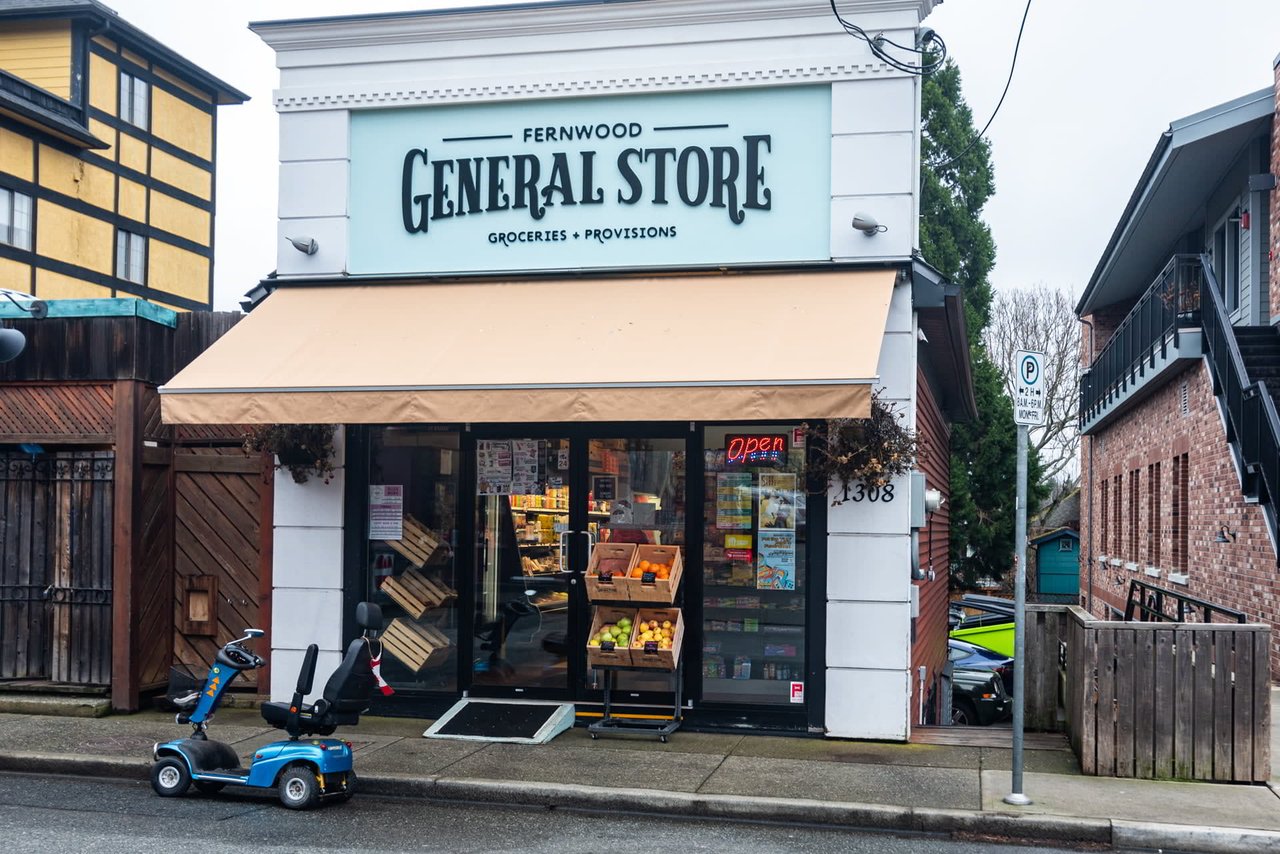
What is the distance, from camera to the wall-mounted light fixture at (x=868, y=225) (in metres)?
9.69

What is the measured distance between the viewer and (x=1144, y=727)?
8266 mm

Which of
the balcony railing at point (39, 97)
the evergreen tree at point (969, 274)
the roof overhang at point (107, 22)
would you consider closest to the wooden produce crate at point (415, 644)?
the evergreen tree at point (969, 274)

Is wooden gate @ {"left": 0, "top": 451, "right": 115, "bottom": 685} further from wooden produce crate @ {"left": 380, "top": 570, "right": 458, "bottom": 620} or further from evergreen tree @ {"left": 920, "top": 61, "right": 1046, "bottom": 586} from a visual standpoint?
evergreen tree @ {"left": 920, "top": 61, "right": 1046, "bottom": 586}

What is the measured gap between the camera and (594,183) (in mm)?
10438

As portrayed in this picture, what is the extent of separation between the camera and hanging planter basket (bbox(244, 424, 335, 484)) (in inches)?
405

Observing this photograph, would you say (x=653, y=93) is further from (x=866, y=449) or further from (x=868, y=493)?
(x=868, y=493)

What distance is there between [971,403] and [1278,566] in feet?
22.1

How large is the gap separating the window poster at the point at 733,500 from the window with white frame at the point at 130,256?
26.6 meters

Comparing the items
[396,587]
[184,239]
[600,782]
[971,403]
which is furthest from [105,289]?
[600,782]

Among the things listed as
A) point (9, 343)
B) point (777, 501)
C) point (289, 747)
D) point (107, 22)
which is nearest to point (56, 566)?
point (9, 343)

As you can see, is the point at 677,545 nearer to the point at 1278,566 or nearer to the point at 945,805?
the point at 945,805

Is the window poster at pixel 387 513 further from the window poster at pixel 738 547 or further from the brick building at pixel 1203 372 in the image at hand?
the brick building at pixel 1203 372

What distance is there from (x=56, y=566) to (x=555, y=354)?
488cm

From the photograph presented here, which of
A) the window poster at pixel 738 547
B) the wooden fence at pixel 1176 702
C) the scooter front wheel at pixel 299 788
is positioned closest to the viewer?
the scooter front wheel at pixel 299 788
